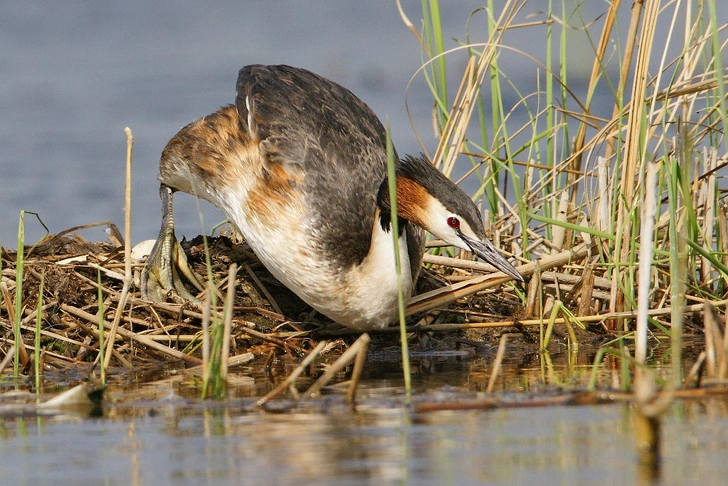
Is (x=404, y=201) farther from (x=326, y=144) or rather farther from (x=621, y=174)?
(x=621, y=174)

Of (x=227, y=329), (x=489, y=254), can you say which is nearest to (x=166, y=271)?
(x=489, y=254)

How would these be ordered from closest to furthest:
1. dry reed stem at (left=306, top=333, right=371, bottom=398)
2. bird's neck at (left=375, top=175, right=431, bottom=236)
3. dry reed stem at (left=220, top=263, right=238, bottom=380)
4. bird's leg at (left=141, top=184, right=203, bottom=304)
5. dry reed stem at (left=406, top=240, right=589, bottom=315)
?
dry reed stem at (left=306, top=333, right=371, bottom=398), dry reed stem at (left=220, top=263, right=238, bottom=380), bird's neck at (left=375, top=175, right=431, bottom=236), dry reed stem at (left=406, top=240, right=589, bottom=315), bird's leg at (left=141, top=184, right=203, bottom=304)

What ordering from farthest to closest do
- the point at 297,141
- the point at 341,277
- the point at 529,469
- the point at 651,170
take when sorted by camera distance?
the point at 297,141 < the point at 341,277 < the point at 651,170 < the point at 529,469

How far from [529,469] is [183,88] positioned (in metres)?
10.7

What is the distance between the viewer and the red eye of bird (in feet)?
17.1

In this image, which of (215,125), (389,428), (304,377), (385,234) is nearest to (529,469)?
(389,428)

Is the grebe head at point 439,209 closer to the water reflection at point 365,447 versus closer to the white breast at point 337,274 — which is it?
the white breast at point 337,274

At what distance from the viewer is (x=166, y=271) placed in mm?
6074

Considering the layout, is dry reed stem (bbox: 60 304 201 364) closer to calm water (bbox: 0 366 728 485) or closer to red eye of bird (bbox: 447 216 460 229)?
calm water (bbox: 0 366 728 485)

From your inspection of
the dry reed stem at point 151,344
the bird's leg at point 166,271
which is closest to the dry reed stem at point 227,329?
the dry reed stem at point 151,344

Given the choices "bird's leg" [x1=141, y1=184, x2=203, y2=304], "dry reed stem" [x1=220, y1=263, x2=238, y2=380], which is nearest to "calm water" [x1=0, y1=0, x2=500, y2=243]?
"bird's leg" [x1=141, y1=184, x2=203, y2=304]

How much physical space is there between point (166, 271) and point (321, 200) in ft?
3.81

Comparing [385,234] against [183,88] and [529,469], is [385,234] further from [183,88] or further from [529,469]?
[183,88]

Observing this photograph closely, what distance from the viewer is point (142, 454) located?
3.23m
